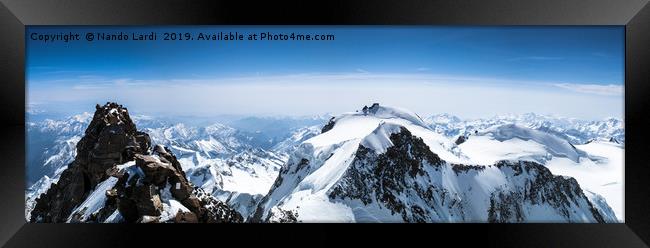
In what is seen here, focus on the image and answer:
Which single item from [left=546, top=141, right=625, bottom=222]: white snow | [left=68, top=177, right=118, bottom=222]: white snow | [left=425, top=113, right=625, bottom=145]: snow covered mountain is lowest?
[left=68, top=177, right=118, bottom=222]: white snow

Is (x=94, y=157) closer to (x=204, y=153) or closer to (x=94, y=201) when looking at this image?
(x=94, y=201)

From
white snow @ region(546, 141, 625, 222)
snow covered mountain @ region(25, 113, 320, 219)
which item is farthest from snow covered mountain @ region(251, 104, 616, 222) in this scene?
snow covered mountain @ region(25, 113, 320, 219)

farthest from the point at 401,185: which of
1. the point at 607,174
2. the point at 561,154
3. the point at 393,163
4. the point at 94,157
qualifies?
the point at 94,157

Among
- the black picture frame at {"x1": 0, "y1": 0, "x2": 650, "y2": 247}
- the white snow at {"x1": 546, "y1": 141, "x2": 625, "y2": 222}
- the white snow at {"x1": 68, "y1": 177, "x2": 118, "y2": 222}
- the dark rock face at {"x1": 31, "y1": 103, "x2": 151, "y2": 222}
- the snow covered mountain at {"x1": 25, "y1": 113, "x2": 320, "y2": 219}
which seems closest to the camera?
the black picture frame at {"x1": 0, "y1": 0, "x2": 650, "y2": 247}

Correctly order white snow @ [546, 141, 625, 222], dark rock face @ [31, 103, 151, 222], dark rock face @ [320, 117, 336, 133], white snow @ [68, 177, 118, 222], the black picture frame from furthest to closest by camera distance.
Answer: dark rock face @ [320, 117, 336, 133] < white snow @ [68, 177, 118, 222] < dark rock face @ [31, 103, 151, 222] < white snow @ [546, 141, 625, 222] < the black picture frame

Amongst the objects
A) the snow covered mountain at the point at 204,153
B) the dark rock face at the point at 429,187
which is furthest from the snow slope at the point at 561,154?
the snow covered mountain at the point at 204,153

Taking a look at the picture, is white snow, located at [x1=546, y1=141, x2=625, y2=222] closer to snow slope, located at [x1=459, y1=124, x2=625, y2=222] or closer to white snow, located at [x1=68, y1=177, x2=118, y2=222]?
snow slope, located at [x1=459, y1=124, x2=625, y2=222]
